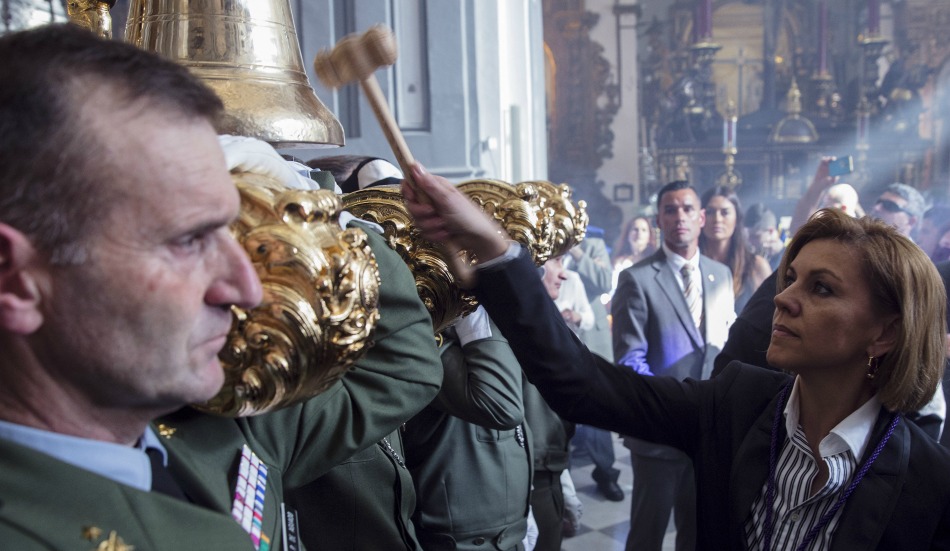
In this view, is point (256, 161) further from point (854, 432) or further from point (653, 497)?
point (653, 497)

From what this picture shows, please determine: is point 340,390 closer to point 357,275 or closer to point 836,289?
point 357,275

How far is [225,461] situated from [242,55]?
0.54 metres

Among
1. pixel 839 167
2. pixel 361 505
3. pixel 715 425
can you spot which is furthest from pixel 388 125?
pixel 839 167

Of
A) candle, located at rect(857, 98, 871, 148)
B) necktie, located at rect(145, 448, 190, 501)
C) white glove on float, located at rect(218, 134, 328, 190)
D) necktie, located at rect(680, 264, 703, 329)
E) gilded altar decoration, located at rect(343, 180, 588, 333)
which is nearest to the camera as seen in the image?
necktie, located at rect(145, 448, 190, 501)

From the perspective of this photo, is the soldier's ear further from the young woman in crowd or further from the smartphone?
the smartphone

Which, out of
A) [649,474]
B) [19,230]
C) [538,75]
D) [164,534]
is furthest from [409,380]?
[538,75]

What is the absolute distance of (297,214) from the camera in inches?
31.9

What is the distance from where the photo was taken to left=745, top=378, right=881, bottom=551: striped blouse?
4.70ft

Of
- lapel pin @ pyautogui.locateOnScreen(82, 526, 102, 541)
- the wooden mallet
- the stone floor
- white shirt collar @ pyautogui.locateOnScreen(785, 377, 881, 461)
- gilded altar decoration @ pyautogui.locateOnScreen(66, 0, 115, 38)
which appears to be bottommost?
the stone floor

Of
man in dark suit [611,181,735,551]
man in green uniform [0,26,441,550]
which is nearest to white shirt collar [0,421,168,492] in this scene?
man in green uniform [0,26,441,550]

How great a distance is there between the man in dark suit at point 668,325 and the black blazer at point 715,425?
1378 millimetres

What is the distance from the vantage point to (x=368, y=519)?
1.50 m

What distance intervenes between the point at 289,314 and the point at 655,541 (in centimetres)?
265

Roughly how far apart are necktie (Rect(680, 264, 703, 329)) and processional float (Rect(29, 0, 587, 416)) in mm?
2239
